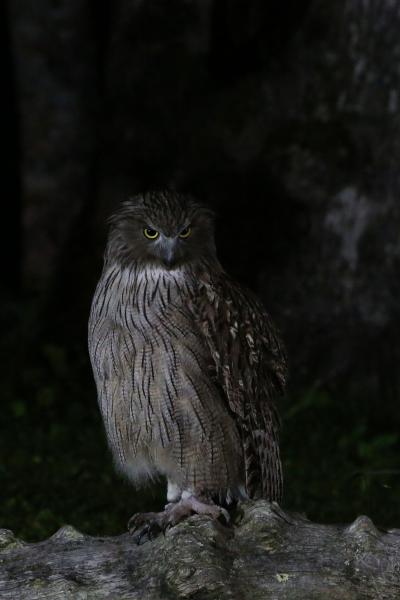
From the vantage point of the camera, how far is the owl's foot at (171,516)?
453 cm

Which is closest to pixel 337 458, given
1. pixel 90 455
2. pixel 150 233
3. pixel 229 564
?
pixel 90 455

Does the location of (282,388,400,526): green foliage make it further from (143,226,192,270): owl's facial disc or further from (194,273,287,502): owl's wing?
(143,226,192,270): owl's facial disc

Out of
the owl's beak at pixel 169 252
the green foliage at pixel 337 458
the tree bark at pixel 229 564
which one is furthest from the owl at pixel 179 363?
the green foliage at pixel 337 458

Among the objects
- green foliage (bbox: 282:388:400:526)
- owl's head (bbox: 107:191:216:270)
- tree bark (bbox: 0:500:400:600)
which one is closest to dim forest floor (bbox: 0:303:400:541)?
green foliage (bbox: 282:388:400:526)

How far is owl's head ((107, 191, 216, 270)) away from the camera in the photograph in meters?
4.84

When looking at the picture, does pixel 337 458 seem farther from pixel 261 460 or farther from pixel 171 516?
pixel 171 516

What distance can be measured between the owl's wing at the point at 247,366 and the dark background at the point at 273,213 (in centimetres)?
153

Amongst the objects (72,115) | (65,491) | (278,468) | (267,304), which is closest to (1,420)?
(65,491)

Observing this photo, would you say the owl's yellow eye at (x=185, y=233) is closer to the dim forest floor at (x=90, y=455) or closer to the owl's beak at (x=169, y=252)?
the owl's beak at (x=169, y=252)

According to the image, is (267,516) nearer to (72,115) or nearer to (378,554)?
(378,554)

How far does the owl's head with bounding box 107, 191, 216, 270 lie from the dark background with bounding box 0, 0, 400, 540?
1.98 meters

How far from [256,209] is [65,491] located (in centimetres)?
269

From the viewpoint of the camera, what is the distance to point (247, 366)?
497 cm

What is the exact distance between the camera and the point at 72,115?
36.2 ft
